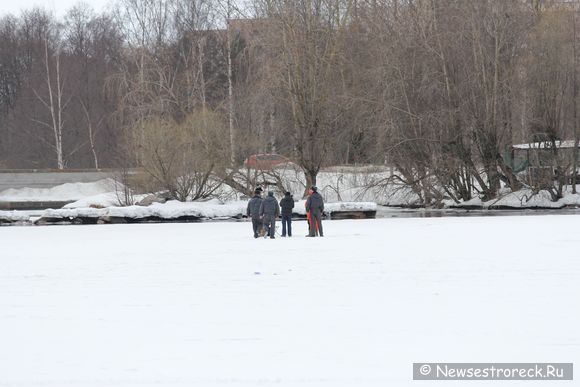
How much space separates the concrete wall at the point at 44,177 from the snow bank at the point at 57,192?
45 centimetres

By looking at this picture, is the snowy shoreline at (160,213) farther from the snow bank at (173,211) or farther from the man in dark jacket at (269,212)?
the man in dark jacket at (269,212)

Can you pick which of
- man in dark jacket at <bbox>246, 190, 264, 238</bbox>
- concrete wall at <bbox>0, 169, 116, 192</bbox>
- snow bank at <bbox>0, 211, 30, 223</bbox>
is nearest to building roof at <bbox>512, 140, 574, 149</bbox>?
man in dark jacket at <bbox>246, 190, 264, 238</bbox>

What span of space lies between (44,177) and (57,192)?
5.90 feet

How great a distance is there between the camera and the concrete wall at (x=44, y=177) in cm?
5497

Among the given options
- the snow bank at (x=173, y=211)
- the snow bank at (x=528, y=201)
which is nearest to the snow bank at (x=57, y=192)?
the snow bank at (x=173, y=211)

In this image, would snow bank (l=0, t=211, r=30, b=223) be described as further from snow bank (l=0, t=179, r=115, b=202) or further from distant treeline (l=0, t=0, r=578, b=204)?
snow bank (l=0, t=179, r=115, b=202)

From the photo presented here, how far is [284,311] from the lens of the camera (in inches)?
519

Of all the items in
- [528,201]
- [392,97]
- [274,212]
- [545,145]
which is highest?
[392,97]

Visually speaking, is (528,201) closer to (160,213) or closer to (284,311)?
(160,213)

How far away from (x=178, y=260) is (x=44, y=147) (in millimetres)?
51462

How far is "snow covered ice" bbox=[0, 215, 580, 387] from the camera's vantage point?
394 inches

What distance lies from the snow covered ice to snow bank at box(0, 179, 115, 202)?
1208 inches

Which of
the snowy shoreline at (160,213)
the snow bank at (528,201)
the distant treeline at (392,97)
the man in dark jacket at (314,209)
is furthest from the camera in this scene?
the snow bank at (528,201)

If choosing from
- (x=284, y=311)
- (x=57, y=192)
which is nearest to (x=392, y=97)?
(x=57, y=192)
